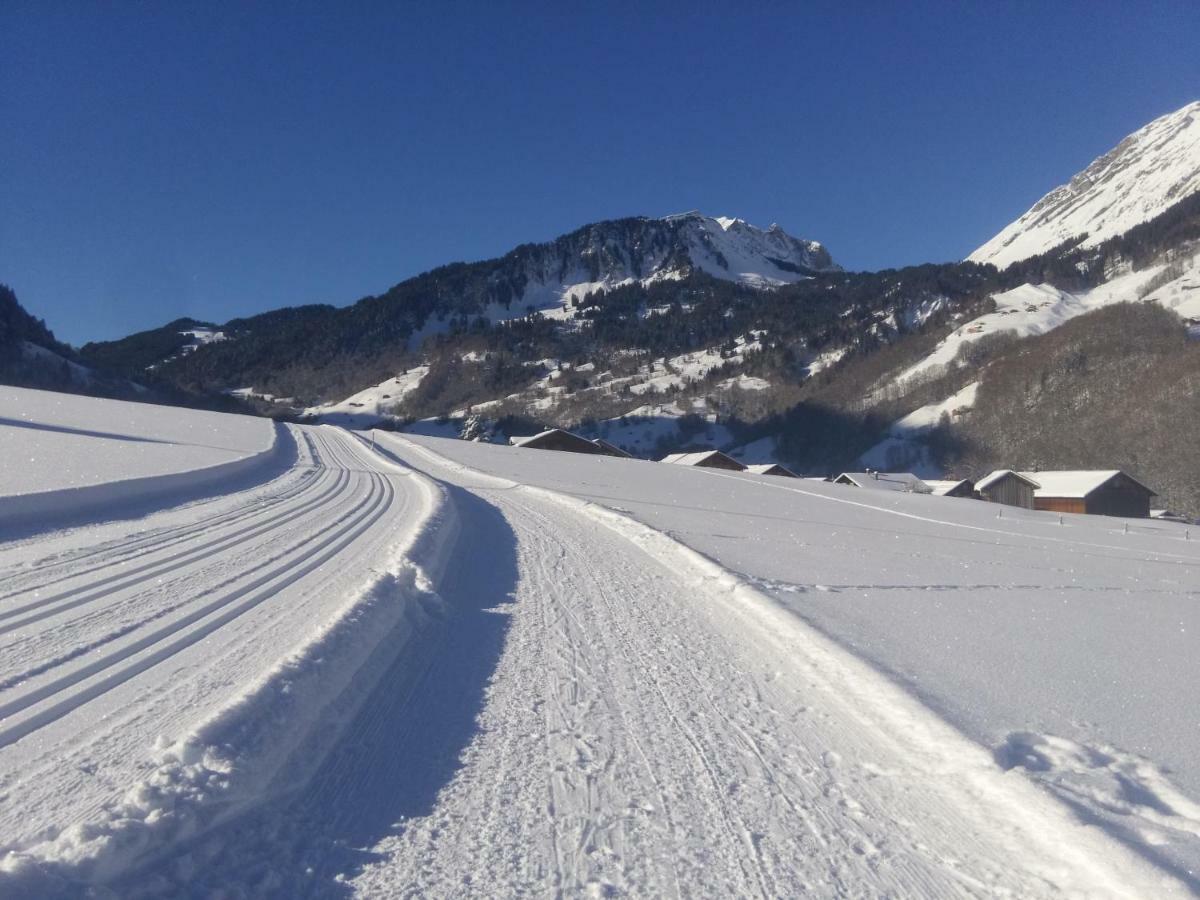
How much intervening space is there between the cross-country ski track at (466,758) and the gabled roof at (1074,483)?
57.3m

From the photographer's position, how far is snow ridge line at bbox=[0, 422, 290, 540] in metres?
9.70

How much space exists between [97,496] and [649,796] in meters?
11.4

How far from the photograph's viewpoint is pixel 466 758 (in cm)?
381

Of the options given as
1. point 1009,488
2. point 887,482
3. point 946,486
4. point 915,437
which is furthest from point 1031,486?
point 915,437

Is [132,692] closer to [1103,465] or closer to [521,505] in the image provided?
[521,505]

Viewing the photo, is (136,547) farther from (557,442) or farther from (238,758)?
(557,442)

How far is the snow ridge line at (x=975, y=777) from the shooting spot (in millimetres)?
2910

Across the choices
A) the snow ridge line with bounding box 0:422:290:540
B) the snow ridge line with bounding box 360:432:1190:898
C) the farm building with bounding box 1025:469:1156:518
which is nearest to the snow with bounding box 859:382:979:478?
the farm building with bounding box 1025:469:1156:518

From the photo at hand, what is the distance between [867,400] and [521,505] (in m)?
133

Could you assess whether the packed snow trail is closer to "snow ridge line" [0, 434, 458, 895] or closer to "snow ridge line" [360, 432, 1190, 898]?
"snow ridge line" [360, 432, 1190, 898]

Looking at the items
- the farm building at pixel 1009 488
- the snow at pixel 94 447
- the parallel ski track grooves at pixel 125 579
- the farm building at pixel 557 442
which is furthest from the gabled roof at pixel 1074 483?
the parallel ski track grooves at pixel 125 579

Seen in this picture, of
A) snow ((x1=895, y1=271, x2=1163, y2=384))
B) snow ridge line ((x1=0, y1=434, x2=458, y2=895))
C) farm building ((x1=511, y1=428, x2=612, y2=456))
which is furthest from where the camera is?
snow ((x1=895, y1=271, x2=1163, y2=384))

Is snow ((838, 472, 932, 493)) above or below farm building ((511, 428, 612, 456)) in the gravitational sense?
below

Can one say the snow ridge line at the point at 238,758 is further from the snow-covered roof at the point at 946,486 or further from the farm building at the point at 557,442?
the snow-covered roof at the point at 946,486
